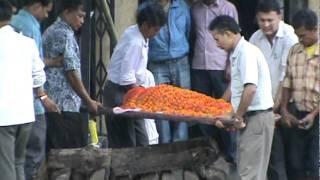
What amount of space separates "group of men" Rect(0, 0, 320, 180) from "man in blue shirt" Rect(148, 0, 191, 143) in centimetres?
1

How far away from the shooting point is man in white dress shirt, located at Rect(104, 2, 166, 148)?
895 cm

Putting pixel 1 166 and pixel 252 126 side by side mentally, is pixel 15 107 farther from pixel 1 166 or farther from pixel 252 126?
pixel 252 126

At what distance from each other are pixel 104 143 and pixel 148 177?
187 cm

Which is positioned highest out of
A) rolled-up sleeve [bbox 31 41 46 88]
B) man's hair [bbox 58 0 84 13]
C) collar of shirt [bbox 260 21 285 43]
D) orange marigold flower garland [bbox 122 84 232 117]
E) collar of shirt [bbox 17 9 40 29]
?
man's hair [bbox 58 0 84 13]

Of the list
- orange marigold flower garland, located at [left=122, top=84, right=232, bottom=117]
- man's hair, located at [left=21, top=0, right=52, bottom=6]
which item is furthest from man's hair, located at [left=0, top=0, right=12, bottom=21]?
orange marigold flower garland, located at [left=122, top=84, right=232, bottom=117]

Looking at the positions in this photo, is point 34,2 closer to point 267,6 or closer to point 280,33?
point 267,6

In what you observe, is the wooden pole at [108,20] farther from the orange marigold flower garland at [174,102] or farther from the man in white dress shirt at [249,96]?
the man in white dress shirt at [249,96]

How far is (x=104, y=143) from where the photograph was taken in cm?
976

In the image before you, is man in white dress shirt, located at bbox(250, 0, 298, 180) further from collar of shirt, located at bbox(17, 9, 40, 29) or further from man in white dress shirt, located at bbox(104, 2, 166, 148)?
collar of shirt, located at bbox(17, 9, 40, 29)

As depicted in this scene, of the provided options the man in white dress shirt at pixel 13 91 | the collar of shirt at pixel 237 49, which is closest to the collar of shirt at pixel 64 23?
the man in white dress shirt at pixel 13 91

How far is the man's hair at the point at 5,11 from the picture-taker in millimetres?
7695

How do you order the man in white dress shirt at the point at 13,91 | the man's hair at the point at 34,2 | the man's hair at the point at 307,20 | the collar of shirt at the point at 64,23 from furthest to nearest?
1. the man's hair at the point at 307,20
2. the collar of shirt at the point at 64,23
3. the man's hair at the point at 34,2
4. the man in white dress shirt at the point at 13,91

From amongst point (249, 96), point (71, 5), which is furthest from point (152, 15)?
point (249, 96)

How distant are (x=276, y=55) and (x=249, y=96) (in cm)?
150
